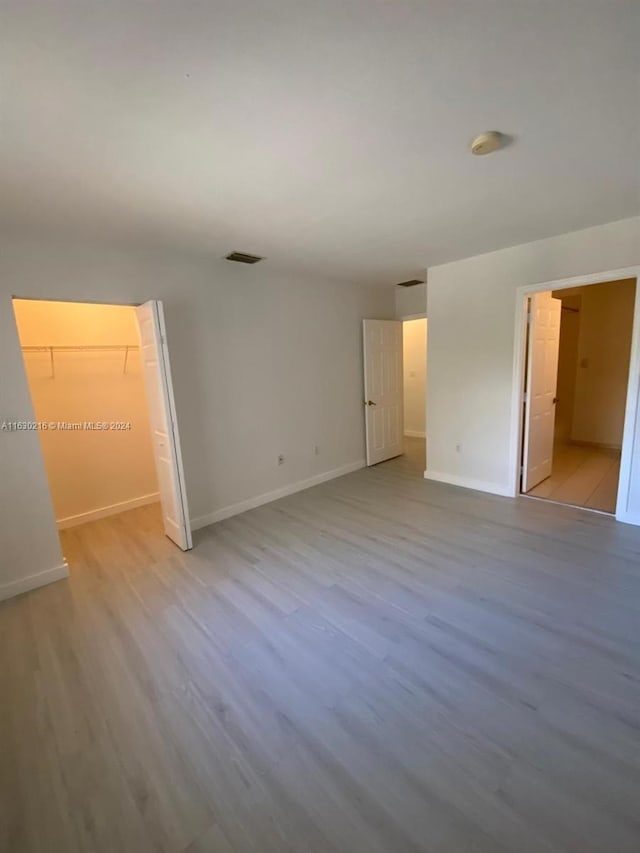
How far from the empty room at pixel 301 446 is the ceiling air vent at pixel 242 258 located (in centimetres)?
9

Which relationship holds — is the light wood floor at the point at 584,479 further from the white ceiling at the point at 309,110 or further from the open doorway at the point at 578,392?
the white ceiling at the point at 309,110

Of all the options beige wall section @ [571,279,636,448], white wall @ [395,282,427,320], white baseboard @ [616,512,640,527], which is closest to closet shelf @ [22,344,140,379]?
white wall @ [395,282,427,320]

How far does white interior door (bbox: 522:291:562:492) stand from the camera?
3762 millimetres

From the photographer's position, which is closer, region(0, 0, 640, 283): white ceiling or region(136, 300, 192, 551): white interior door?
region(0, 0, 640, 283): white ceiling

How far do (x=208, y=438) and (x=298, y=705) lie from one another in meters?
2.55

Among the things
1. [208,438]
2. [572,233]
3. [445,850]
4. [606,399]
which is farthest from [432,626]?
[606,399]

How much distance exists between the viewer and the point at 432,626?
2154 mm

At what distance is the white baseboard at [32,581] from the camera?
2666 mm

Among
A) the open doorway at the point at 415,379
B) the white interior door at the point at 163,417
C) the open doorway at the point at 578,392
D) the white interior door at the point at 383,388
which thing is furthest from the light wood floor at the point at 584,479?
the white interior door at the point at 163,417

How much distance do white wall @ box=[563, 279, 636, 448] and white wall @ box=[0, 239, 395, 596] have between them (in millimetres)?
2975

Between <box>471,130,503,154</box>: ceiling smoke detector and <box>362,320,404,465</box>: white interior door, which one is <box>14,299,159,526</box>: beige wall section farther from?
<box>471,130,503,154</box>: ceiling smoke detector

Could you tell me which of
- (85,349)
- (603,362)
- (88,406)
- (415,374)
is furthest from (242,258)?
(603,362)

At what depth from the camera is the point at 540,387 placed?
397 centimetres

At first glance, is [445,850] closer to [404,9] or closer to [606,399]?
[404,9]
